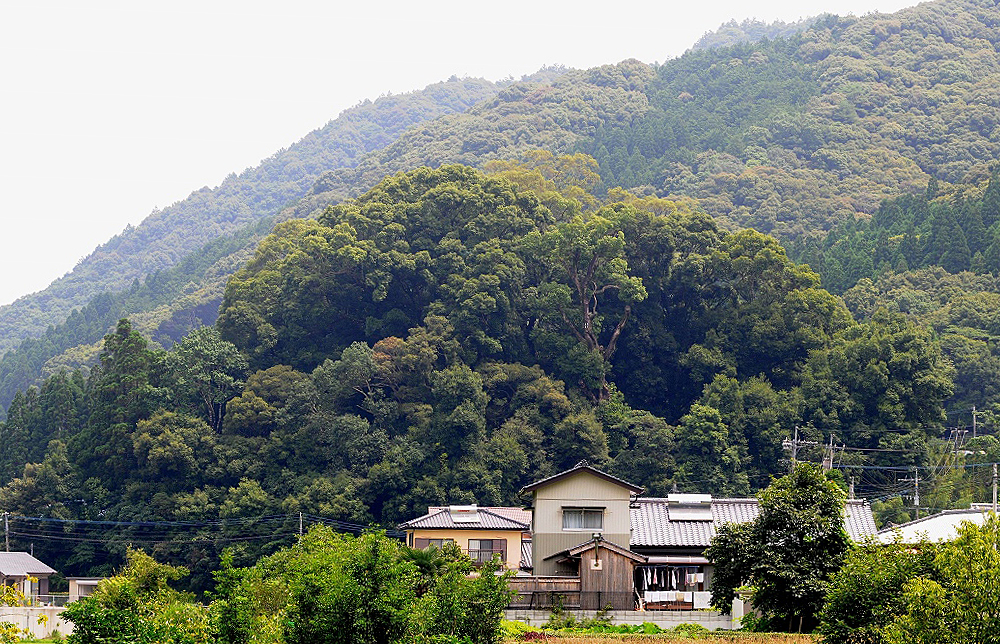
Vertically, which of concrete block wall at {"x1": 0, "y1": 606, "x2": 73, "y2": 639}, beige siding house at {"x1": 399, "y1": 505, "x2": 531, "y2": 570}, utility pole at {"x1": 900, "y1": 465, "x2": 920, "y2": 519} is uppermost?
utility pole at {"x1": 900, "y1": 465, "x2": 920, "y2": 519}

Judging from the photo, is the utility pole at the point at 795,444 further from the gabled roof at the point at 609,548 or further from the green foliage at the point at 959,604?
the green foliage at the point at 959,604

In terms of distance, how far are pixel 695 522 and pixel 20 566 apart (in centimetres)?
3371

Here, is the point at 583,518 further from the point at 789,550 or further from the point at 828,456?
the point at 828,456

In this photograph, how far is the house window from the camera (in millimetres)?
48188

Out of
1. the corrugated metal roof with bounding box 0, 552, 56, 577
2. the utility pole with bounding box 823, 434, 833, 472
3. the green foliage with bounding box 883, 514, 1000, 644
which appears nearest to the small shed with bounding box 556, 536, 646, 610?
the utility pole with bounding box 823, 434, 833, 472

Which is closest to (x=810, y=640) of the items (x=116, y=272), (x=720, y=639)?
(x=720, y=639)

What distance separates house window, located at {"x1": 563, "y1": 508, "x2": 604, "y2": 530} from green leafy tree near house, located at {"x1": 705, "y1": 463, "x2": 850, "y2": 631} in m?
10.9

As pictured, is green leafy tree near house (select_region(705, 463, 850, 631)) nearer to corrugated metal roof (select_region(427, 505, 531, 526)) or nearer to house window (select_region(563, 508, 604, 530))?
house window (select_region(563, 508, 604, 530))

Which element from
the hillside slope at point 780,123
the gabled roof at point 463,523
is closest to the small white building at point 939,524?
the gabled roof at point 463,523

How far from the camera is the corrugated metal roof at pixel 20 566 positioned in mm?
62062

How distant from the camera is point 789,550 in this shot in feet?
118

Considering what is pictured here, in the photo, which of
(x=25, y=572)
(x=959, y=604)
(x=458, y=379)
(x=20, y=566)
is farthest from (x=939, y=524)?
(x=20, y=566)

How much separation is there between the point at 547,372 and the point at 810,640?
45.1 meters

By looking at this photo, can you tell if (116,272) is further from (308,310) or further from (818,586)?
(818,586)
